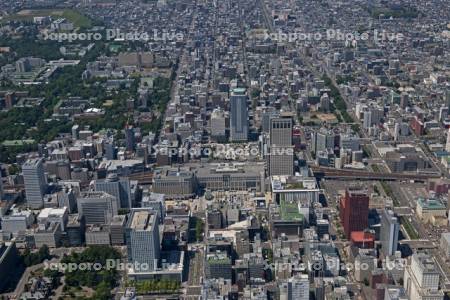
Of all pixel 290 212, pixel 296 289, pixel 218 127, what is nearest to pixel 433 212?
pixel 290 212

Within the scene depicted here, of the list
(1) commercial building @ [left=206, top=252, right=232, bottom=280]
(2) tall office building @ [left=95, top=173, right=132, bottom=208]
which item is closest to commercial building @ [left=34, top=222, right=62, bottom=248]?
(2) tall office building @ [left=95, top=173, right=132, bottom=208]

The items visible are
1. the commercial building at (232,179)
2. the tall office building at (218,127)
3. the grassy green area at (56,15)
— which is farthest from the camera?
the grassy green area at (56,15)

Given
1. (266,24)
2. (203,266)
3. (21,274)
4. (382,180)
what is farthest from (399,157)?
(266,24)

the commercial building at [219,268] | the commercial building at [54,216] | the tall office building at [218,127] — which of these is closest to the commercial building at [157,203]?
the commercial building at [54,216]

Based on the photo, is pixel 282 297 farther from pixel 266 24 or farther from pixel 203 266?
pixel 266 24

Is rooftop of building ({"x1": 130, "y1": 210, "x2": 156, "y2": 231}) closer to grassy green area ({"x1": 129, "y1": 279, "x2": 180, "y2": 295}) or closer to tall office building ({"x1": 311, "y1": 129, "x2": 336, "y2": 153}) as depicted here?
grassy green area ({"x1": 129, "y1": 279, "x2": 180, "y2": 295})

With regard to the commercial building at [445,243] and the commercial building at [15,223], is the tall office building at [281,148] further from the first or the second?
the commercial building at [15,223]
